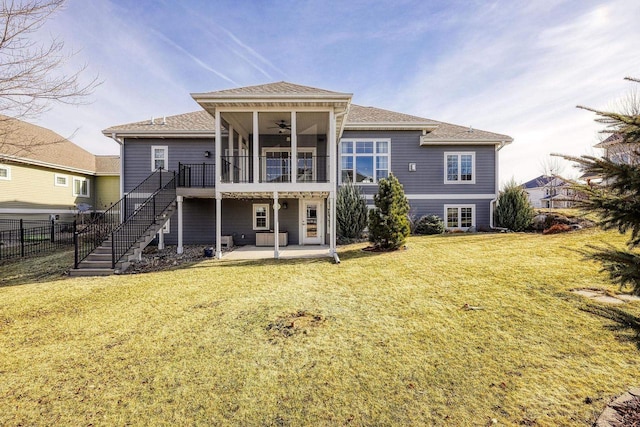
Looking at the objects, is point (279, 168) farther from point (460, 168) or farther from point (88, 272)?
point (460, 168)

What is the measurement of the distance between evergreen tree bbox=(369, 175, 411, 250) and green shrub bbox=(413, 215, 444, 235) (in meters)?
4.28

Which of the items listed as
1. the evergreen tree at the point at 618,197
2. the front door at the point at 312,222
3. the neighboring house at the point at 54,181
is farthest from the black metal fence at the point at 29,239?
the evergreen tree at the point at 618,197

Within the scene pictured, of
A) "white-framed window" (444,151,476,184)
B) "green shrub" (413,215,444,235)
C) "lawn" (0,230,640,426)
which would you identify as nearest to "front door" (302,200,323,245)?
"green shrub" (413,215,444,235)

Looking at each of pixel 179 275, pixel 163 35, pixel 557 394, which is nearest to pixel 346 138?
pixel 163 35

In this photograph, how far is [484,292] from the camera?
5457 mm

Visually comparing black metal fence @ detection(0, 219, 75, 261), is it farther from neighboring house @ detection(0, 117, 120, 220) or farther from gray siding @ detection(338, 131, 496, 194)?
gray siding @ detection(338, 131, 496, 194)

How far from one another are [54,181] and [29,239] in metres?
6.88

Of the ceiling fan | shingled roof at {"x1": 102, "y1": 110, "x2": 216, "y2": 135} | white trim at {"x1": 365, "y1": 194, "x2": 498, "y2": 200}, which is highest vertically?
shingled roof at {"x1": 102, "y1": 110, "x2": 216, "y2": 135}

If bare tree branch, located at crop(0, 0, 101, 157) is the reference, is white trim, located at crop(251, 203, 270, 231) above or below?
below

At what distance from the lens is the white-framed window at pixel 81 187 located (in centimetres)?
1942

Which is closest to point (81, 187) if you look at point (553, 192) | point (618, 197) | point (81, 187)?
point (81, 187)

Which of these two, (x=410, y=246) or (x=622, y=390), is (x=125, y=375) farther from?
(x=410, y=246)

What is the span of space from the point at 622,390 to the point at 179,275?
27.7 feet

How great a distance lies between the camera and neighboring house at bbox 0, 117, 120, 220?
50.8 feet
